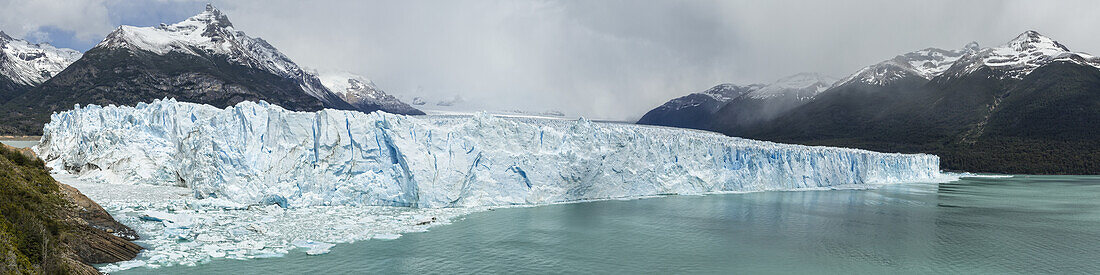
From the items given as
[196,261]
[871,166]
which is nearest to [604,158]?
[196,261]

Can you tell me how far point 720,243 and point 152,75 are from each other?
320 ft

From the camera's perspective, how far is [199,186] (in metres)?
17.6

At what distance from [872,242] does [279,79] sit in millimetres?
114921

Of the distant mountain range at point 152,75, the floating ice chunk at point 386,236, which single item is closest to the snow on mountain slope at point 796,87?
the distant mountain range at point 152,75

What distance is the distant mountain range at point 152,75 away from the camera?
77.8 meters

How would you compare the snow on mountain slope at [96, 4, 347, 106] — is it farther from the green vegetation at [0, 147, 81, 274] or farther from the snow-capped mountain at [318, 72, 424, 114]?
the green vegetation at [0, 147, 81, 274]

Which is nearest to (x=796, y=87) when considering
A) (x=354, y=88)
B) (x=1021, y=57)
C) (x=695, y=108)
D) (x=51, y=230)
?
(x=695, y=108)

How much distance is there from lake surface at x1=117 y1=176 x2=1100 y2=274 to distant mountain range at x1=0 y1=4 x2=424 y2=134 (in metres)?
67.9

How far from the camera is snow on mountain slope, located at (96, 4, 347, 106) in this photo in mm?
93812

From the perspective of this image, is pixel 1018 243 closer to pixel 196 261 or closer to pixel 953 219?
pixel 953 219

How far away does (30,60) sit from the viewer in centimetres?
12950

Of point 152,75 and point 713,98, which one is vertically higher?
point 713,98

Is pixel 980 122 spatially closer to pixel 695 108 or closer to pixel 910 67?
pixel 910 67

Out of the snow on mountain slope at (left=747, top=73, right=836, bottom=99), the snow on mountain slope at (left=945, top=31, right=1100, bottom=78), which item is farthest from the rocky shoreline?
the snow on mountain slope at (left=747, top=73, right=836, bottom=99)
